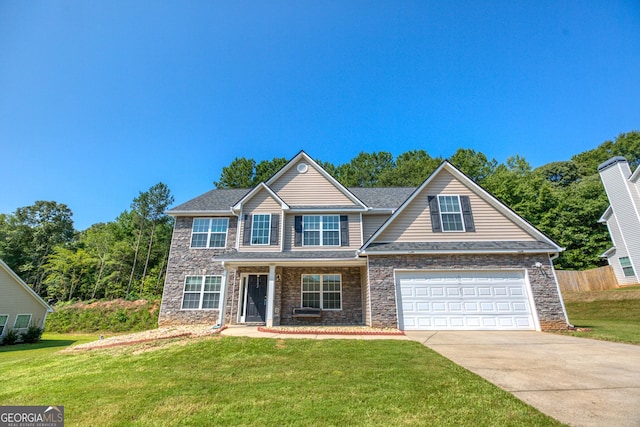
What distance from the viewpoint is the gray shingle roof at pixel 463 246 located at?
10.6m

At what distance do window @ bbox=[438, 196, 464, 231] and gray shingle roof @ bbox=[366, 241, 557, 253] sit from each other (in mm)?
802

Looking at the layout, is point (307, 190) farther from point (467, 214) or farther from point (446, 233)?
point (467, 214)

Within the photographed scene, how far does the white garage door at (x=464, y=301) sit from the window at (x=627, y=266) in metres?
16.2

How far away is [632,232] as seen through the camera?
18.4 metres

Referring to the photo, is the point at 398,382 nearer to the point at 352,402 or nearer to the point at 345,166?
the point at 352,402

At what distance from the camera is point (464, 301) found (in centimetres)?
1044

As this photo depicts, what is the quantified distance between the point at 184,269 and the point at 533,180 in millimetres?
34290

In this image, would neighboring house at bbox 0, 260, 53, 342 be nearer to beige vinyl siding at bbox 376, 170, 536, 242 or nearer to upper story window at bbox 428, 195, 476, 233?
beige vinyl siding at bbox 376, 170, 536, 242

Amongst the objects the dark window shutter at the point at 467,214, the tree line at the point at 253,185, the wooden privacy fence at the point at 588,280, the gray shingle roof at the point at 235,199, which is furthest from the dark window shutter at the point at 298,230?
the wooden privacy fence at the point at 588,280

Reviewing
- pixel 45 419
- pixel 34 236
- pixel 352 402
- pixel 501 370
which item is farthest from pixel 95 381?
pixel 34 236

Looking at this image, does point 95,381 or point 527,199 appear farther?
point 527,199

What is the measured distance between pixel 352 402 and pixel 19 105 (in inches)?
686

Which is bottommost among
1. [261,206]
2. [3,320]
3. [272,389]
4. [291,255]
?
[272,389]

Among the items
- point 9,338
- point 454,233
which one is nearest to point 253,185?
point 9,338
